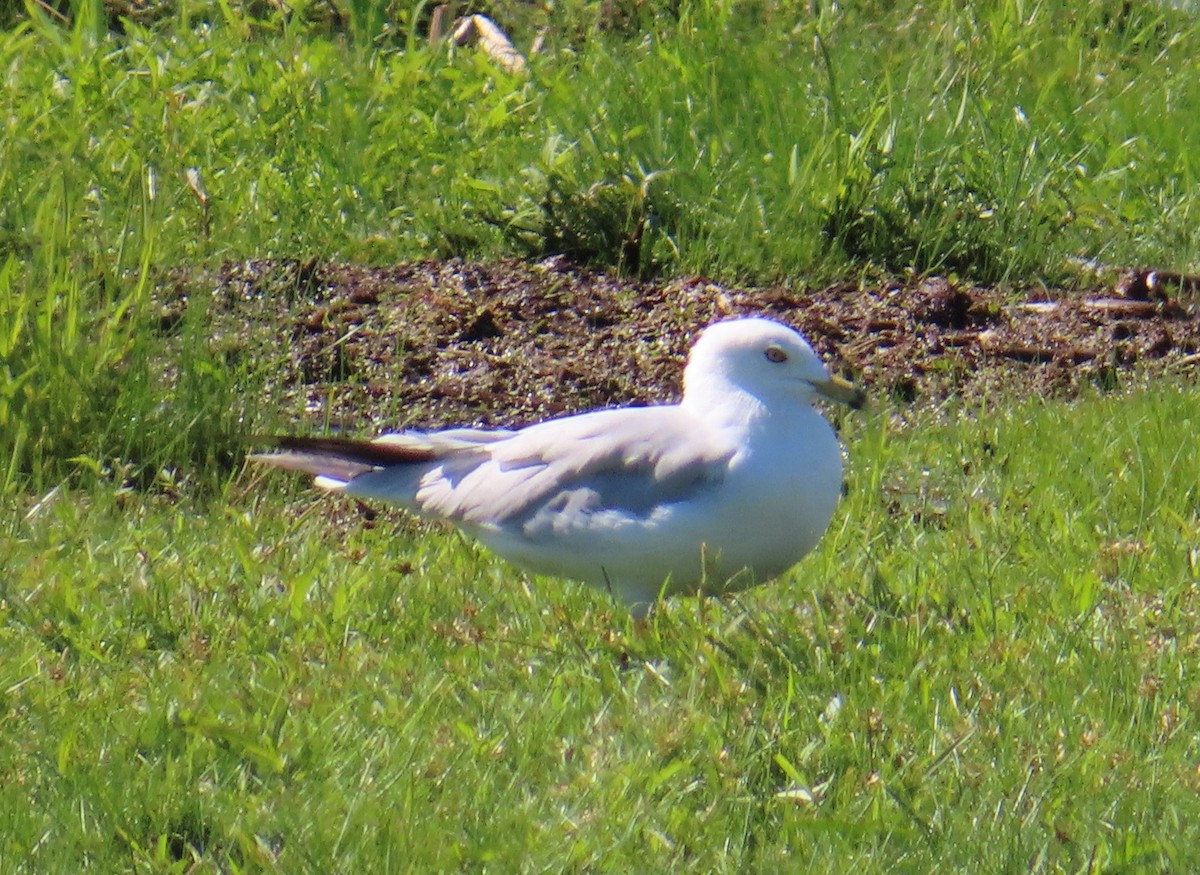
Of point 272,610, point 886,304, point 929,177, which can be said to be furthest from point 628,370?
point 272,610

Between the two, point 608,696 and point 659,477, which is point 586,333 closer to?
point 659,477

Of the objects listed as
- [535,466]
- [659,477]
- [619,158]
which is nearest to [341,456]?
[535,466]

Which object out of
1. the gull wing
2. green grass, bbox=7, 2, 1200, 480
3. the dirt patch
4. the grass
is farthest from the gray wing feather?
green grass, bbox=7, 2, 1200, 480

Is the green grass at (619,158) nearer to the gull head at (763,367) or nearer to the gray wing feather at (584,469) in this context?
the gray wing feather at (584,469)

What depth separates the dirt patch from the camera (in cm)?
564

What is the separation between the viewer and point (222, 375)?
207 inches

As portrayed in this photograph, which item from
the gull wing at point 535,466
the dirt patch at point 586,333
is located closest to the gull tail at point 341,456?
the gull wing at point 535,466

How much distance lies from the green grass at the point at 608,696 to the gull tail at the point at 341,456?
0.66ft

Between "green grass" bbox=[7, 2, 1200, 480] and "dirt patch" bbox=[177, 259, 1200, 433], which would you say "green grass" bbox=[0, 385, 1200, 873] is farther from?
"green grass" bbox=[7, 2, 1200, 480]

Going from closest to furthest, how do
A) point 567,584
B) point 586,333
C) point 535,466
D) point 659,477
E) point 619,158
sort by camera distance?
point 659,477 → point 535,466 → point 567,584 → point 586,333 → point 619,158

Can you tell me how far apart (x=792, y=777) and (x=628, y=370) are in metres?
2.62

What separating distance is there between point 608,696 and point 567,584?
0.85 m

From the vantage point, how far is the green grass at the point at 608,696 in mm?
3100

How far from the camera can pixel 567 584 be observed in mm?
4535
